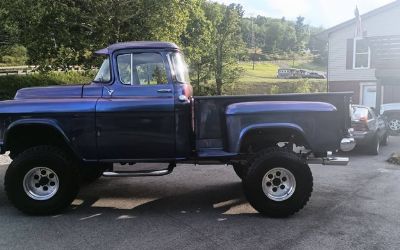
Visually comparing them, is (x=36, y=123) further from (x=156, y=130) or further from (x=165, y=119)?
(x=165, y=119)

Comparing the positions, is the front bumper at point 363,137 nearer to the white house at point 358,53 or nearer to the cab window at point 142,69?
the cab window at point 142,69

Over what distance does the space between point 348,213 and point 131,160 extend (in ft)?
10.3

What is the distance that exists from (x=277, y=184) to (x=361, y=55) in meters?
24.0

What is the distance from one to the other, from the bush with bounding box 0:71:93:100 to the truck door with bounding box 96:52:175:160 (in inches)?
715

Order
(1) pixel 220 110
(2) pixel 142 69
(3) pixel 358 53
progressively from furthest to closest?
(3) pixel 358 53 < (2) pixel 142 69 < (1) pixel 220 110


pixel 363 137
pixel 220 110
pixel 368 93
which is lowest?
pixel 363 137

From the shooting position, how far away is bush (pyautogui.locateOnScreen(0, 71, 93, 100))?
24.5 metres

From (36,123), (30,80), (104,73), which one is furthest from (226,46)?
(36,123)

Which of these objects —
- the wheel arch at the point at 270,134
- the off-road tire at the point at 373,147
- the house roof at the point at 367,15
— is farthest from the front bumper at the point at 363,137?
the house roof at the point at 367,15

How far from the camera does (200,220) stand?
6309 millimetres

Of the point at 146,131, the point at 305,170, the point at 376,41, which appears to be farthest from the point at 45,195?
the point at 376,41

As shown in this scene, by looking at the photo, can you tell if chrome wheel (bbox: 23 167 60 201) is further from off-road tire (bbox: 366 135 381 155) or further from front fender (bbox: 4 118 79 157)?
off-road tire (bbox: 366 135 381 155)

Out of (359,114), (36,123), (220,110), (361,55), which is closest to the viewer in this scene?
(36,123)

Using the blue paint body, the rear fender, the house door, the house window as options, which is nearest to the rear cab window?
the blue paint body
